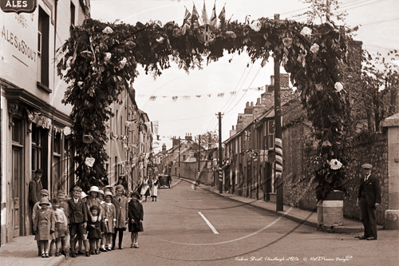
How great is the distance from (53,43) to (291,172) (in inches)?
637

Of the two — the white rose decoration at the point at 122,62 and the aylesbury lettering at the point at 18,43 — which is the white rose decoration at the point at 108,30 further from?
the aylesbury lettering at the point at 18,43

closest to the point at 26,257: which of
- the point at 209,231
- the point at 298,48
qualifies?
the point at 209,231

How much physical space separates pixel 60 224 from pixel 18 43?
530 centimetres

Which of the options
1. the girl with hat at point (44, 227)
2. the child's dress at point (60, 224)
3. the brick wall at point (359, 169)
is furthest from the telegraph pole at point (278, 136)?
the girl with hat at point (44, 227)

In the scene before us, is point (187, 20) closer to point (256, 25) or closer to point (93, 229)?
point (256, 25)

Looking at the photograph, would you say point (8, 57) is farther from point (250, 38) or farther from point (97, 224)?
point (250, 38)

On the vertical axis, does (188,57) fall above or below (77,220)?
above

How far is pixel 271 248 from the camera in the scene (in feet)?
36.2

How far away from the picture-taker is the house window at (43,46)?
1611 cm

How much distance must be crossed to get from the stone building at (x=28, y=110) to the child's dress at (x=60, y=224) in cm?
207

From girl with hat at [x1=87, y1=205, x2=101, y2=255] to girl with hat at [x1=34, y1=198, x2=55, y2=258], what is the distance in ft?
2.96

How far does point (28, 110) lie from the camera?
46.0ft

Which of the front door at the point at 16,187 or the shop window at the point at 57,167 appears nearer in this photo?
the front door at the point at 16,187

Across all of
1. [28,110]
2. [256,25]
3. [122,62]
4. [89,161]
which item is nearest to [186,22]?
[256,25]
